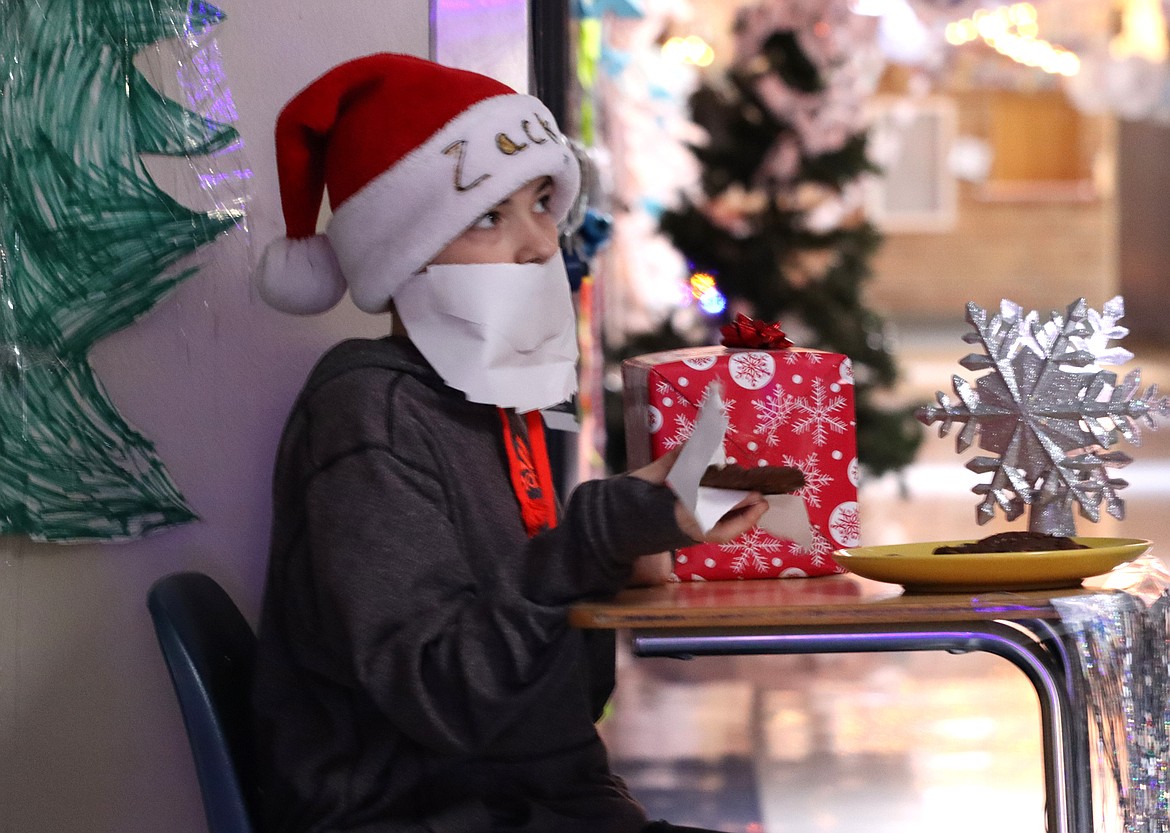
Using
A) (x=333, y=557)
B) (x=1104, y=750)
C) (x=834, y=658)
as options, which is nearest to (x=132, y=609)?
(x=333, y=557)

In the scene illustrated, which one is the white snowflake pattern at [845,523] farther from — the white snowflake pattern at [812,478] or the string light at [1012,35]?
the string light at [1012,35]

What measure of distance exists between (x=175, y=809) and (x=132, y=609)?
259mm

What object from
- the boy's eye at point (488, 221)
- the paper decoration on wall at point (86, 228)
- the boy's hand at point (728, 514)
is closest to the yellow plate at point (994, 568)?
the boy's hand at point (728, 514)

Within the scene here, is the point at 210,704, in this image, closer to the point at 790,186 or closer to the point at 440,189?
the point at 440,189

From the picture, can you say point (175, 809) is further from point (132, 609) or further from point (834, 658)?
point (834, 658)

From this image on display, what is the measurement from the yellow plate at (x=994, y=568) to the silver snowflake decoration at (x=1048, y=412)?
0.71 feet

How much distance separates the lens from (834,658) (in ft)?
12.6

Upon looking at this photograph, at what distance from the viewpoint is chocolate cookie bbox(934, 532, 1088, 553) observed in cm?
120

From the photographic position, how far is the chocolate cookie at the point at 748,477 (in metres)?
1.09

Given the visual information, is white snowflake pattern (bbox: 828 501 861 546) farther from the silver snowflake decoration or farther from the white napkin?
the white napkin

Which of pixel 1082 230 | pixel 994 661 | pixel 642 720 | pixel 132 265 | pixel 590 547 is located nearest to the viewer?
pixel 590 547

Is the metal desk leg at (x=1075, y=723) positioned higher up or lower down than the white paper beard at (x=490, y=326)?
lower down

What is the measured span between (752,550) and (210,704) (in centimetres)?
59

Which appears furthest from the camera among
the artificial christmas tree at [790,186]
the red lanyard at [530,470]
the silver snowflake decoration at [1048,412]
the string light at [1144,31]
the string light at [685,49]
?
the string light at [1144,31]
